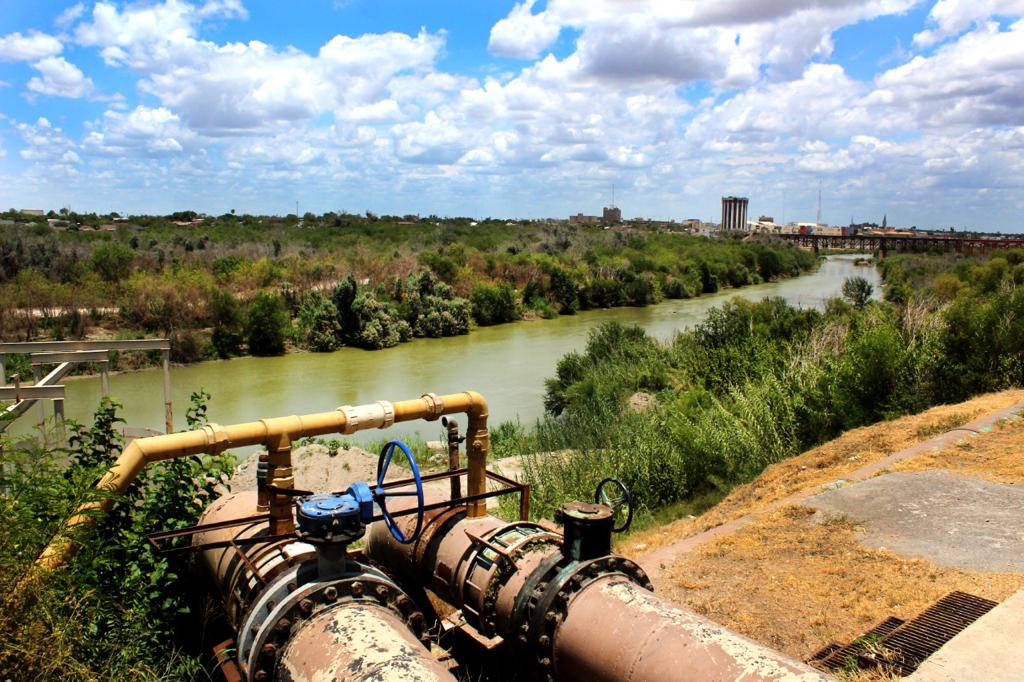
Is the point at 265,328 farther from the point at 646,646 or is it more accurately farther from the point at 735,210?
the point at 735,210

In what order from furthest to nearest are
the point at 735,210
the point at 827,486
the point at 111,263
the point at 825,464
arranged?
the point at 735,210
the point at 111,263
the point at 825,464
the point at 827,486

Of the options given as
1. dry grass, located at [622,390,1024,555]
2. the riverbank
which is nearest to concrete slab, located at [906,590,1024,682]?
dry grass, located at [622,390,1024,555]

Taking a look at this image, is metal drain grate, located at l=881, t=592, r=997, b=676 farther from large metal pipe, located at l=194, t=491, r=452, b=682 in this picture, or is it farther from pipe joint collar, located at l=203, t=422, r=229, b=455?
pipe joint collar, located at l=203, t=422, r=229, b=455

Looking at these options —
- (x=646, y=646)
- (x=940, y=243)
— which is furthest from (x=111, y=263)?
(x=940, y=243)

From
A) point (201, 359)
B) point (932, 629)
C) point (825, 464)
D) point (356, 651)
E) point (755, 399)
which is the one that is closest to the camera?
point (356, 651)

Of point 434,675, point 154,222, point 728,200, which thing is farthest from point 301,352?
point 728,200

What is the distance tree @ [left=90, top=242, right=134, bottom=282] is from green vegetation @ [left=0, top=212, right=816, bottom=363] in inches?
2.4

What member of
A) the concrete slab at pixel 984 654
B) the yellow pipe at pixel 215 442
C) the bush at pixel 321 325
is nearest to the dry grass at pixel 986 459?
the concrete slab at pixel 984 654

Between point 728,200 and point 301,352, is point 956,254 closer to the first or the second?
point 301,352

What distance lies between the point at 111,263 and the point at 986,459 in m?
33.5

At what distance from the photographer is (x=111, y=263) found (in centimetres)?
3266

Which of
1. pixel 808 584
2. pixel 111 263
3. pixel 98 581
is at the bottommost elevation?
pixel 808 584

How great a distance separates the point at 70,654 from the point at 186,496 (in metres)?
1.49

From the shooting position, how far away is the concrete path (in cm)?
710
